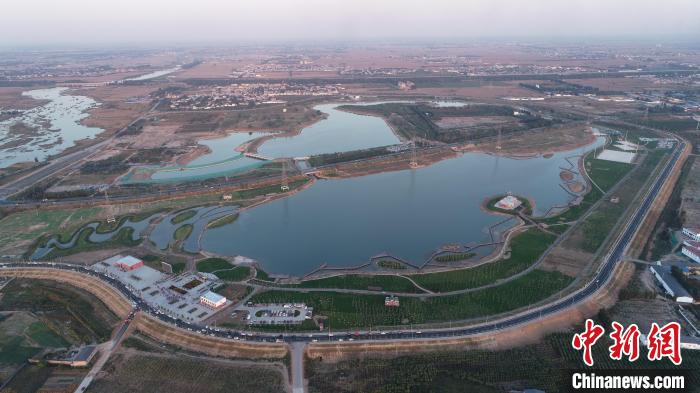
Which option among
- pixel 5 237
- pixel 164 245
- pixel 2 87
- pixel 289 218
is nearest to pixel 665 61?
pixel 289 218

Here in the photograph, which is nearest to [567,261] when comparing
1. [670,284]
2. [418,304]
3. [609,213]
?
[670,284]

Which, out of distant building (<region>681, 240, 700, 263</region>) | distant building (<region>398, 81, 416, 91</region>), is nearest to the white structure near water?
distant building (<region>681, 240, 700, 263</region>)

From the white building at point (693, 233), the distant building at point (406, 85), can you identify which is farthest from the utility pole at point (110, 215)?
the distant building at point (406, 85)

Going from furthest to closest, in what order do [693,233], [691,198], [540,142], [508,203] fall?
1. [540,142]
2. [691,198]
3. [508,203]
4. [693,233]

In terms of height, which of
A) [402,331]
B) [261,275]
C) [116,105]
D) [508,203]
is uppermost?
[116,105]

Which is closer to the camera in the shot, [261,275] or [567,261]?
[261,275]
